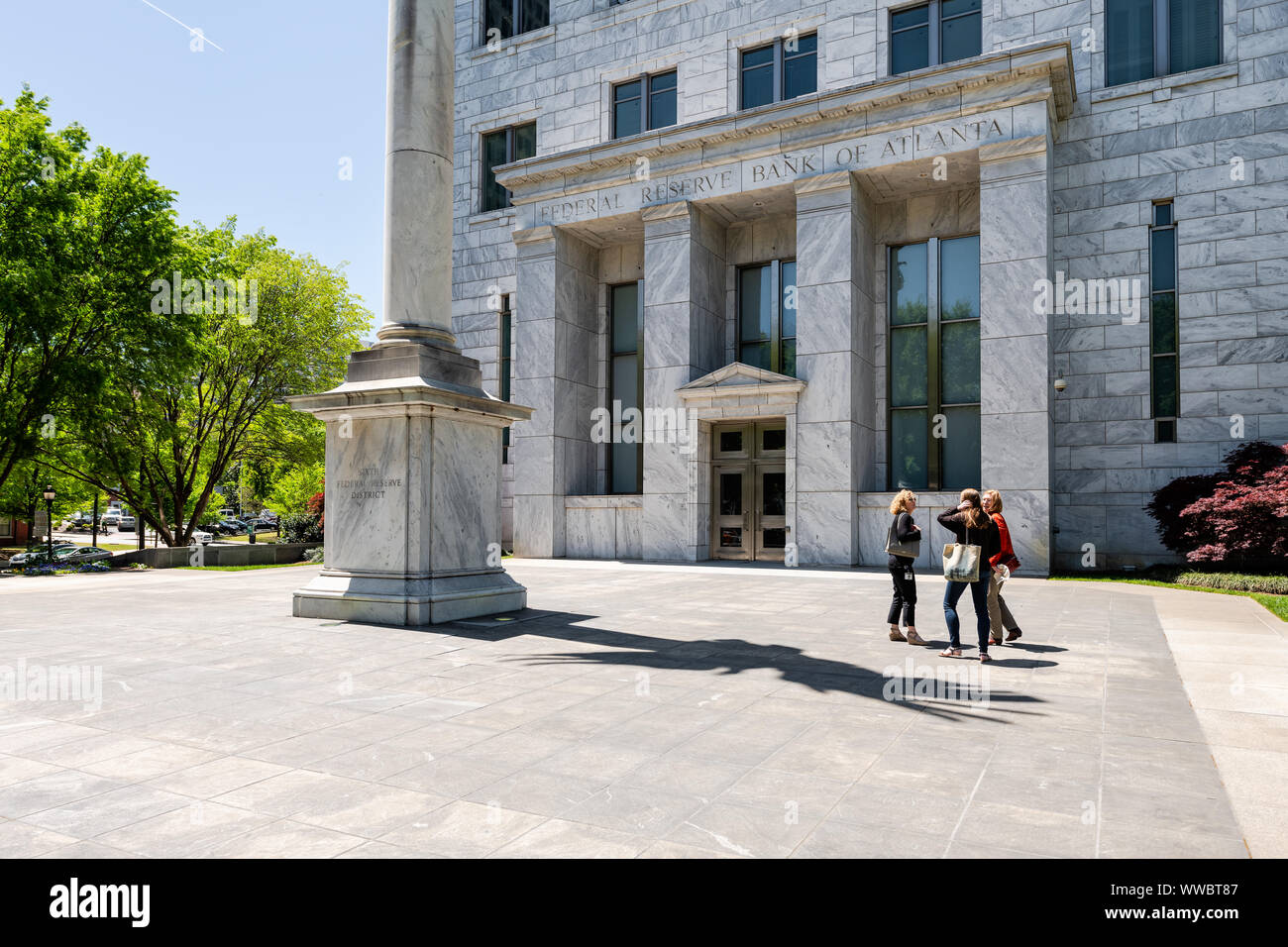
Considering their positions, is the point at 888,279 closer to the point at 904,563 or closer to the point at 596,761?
the point at 904,563

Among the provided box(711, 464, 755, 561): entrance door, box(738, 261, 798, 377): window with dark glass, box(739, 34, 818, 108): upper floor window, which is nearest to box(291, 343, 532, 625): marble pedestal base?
box(711, 464, 755, 561): entrance door

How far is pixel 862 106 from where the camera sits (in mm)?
22594

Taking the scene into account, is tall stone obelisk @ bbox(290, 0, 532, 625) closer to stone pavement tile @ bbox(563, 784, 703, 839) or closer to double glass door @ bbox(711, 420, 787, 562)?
stone pavement tile @ bbox(563, 784, 703, 839)

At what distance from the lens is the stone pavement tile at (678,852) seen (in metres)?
4.04

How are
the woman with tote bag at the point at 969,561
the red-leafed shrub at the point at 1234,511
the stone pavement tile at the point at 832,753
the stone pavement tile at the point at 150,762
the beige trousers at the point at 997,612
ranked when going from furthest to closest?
the red-leafed shrub at the point at 1234,511 → the beige trousers at the point at 997,612 → the woman with tote bag at the point at 969,561 → the stone pavement tile at the point at 832,753 → the stone pavement tile at the point at 150,762

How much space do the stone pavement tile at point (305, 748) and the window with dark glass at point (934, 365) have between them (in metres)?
20.5

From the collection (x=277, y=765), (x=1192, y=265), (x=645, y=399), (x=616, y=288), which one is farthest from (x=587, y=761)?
(x=616, y=288)

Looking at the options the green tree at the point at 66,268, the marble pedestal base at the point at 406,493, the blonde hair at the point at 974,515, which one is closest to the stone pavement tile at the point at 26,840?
the marble pedestal base at the point at 406,493

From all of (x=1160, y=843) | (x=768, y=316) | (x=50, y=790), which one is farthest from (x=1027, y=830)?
(x=768, y=316)

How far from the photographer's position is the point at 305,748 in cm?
584

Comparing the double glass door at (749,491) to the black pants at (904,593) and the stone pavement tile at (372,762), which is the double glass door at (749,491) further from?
the stone pavement tile at (372,762)

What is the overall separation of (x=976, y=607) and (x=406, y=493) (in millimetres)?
7669

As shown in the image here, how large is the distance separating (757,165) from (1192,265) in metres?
12.1

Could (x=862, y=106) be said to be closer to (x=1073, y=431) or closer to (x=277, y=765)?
(x=1073, y=431)
